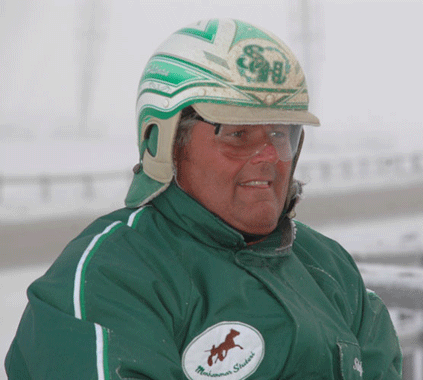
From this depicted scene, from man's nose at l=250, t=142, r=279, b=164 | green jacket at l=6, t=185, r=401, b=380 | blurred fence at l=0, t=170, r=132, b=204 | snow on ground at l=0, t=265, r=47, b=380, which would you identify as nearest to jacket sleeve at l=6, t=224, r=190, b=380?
green jacket at l=6, t=185, r=401, b=380

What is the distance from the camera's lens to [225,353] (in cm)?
183

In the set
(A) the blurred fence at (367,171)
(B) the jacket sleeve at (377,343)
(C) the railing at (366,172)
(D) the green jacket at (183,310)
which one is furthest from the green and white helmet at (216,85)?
(A) the blurred fence at (367,171)

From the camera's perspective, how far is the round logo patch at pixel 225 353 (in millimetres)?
1803

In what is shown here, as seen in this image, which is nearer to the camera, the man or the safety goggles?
the man

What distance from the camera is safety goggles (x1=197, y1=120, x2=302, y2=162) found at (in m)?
2.04

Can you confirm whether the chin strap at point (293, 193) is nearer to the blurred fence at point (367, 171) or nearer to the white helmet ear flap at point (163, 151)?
the white helmet ear flap at point (163, 151)

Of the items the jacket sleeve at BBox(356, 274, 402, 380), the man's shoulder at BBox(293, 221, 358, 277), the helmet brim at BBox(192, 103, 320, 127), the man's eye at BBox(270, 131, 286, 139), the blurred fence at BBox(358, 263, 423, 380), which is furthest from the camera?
the blurred fence at BBox(358, 263, 423, 380)

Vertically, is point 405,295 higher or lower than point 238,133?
lower

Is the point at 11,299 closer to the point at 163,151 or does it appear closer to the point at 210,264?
the point at 163,151

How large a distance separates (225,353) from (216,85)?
2.29ft

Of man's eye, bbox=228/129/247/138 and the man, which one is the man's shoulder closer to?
the man

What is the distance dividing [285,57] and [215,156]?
1.12 feet

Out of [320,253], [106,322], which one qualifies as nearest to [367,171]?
[320,253]

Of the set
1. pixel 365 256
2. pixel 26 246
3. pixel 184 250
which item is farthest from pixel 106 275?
pixel 26 246
